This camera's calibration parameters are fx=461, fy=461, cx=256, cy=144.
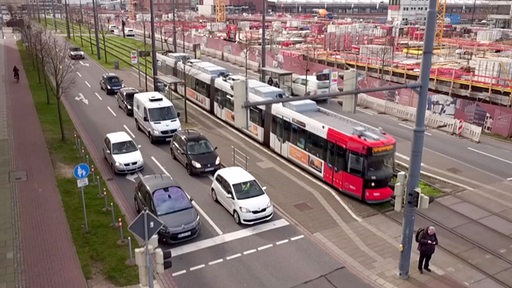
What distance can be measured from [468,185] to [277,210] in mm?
9142

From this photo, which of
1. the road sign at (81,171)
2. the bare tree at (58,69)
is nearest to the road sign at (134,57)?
the bare tree at (58,69)

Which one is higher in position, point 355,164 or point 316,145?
point 316,145

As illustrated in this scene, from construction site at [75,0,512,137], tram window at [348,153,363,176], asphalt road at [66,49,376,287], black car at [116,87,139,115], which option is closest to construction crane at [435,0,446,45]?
construction site at [75,0,512,137]

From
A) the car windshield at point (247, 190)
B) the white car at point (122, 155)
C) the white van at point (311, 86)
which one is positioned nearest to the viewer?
the car windshield at point (247, 190)

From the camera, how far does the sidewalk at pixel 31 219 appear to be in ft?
42.9

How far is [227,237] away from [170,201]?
Result: 230 cm

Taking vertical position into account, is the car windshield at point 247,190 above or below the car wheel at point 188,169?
above

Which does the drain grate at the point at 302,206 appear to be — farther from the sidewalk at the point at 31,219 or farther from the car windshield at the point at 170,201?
the sidewalk at the point at 31,219

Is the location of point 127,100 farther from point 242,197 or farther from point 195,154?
point 242,197

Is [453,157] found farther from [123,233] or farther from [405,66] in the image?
[405,66]

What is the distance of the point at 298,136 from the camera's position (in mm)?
Answer: 21422

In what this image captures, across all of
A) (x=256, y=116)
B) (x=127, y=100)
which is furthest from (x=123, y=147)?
(x=127, y=100)

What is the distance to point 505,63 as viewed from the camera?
128 ft

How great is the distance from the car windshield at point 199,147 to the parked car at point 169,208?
4.57 metres
